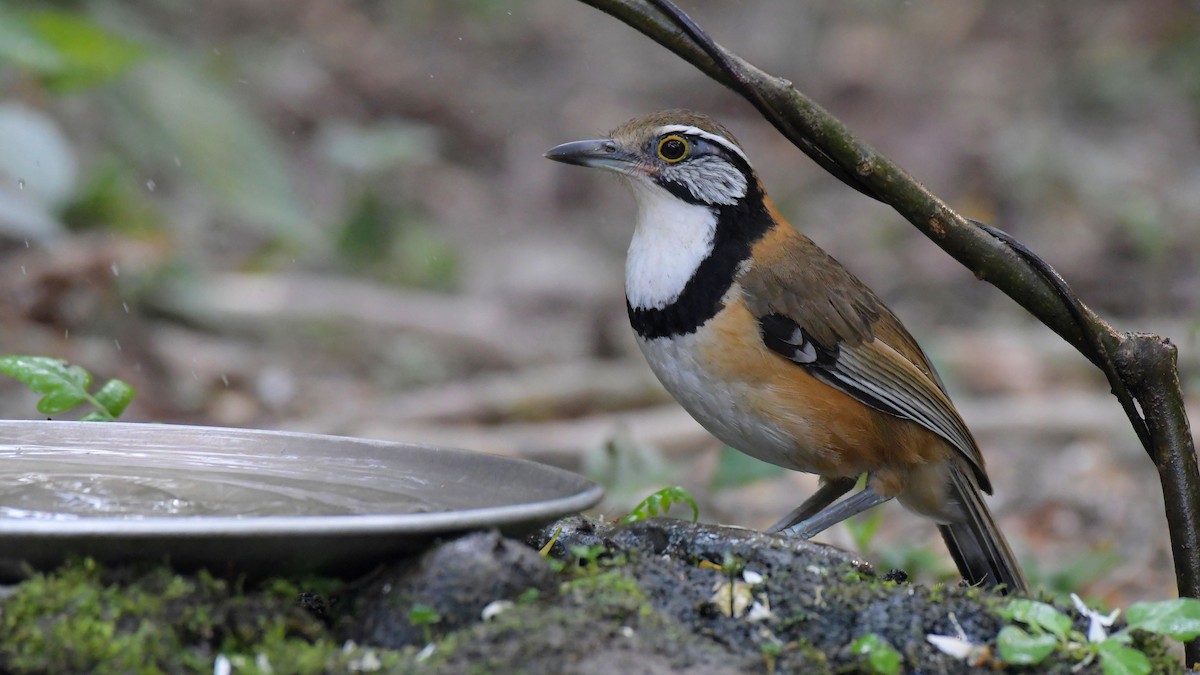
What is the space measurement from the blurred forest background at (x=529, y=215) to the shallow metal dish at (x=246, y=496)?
2.50 metres

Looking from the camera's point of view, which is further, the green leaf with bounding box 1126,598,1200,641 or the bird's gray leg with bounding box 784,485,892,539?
the bird's gray leg with bounding box 784,485,892,539

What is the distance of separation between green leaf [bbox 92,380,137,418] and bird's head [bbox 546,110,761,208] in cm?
143

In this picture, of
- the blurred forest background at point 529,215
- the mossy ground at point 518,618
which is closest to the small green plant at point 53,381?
the mossy ground at point 518,618

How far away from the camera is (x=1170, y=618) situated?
2.72m

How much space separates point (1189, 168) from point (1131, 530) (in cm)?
774

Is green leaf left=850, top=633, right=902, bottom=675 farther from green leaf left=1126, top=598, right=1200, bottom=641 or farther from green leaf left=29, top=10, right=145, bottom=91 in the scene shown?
green leaf left=29, top=10, right=145, bottom=91

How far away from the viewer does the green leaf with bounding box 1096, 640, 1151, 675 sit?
8.58 feet

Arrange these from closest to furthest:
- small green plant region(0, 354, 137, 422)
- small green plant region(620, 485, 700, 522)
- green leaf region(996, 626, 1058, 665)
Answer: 1. green leaf region(996, 626, 1058, 665)
2. small green plant region(620, 485, 700, 522)
3. small green plant region(0, 354, 137, 422)

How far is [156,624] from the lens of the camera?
2.35 meters

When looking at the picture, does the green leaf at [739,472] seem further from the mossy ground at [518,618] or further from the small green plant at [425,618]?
the small green plant at [425,618]

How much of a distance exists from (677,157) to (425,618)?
6.99 feet

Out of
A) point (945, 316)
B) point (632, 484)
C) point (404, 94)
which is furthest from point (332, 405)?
point (404, 94)

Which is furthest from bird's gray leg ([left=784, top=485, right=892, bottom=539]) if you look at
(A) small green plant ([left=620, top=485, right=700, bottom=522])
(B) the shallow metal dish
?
(B) the shallow metal dish

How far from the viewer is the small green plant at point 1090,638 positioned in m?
2.61
